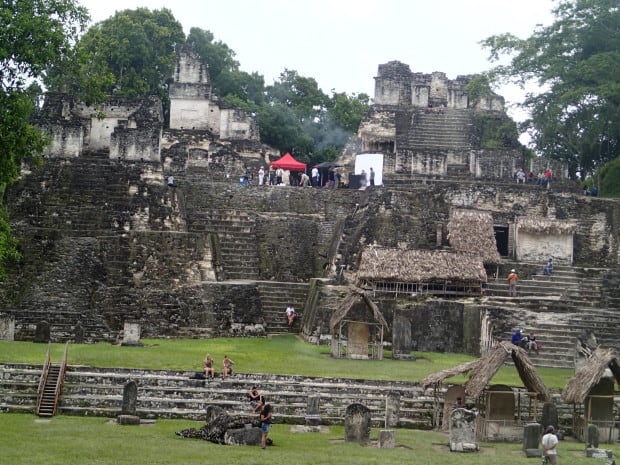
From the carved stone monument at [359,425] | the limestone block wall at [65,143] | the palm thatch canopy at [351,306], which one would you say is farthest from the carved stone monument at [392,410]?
the limestone block wall at [65,143]

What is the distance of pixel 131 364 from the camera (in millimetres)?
23891

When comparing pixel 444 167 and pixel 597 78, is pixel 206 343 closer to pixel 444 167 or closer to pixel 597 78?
pixel 444 167

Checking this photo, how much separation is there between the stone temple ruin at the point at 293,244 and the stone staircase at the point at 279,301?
0.07m

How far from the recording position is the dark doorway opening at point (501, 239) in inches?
1468

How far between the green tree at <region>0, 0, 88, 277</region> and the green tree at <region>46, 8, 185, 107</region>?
25.9m

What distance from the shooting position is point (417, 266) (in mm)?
32438

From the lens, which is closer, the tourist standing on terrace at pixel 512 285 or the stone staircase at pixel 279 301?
the tourist standing on terrace at pixel 512 285

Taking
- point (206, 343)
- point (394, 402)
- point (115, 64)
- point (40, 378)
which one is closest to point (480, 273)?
point (206, 343)

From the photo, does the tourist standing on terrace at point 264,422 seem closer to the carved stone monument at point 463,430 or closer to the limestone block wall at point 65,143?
the carved stone monument at point 463,430

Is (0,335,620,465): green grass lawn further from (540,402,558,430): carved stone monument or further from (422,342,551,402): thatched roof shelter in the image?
(422,342,551,402): thatched roof shelter

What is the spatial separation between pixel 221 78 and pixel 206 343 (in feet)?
105

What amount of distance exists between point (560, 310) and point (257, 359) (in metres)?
9.46

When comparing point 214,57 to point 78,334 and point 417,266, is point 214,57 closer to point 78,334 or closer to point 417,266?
point 417,266

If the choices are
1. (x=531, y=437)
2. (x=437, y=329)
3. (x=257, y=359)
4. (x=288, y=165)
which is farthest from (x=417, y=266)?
(x=288, y=165)
